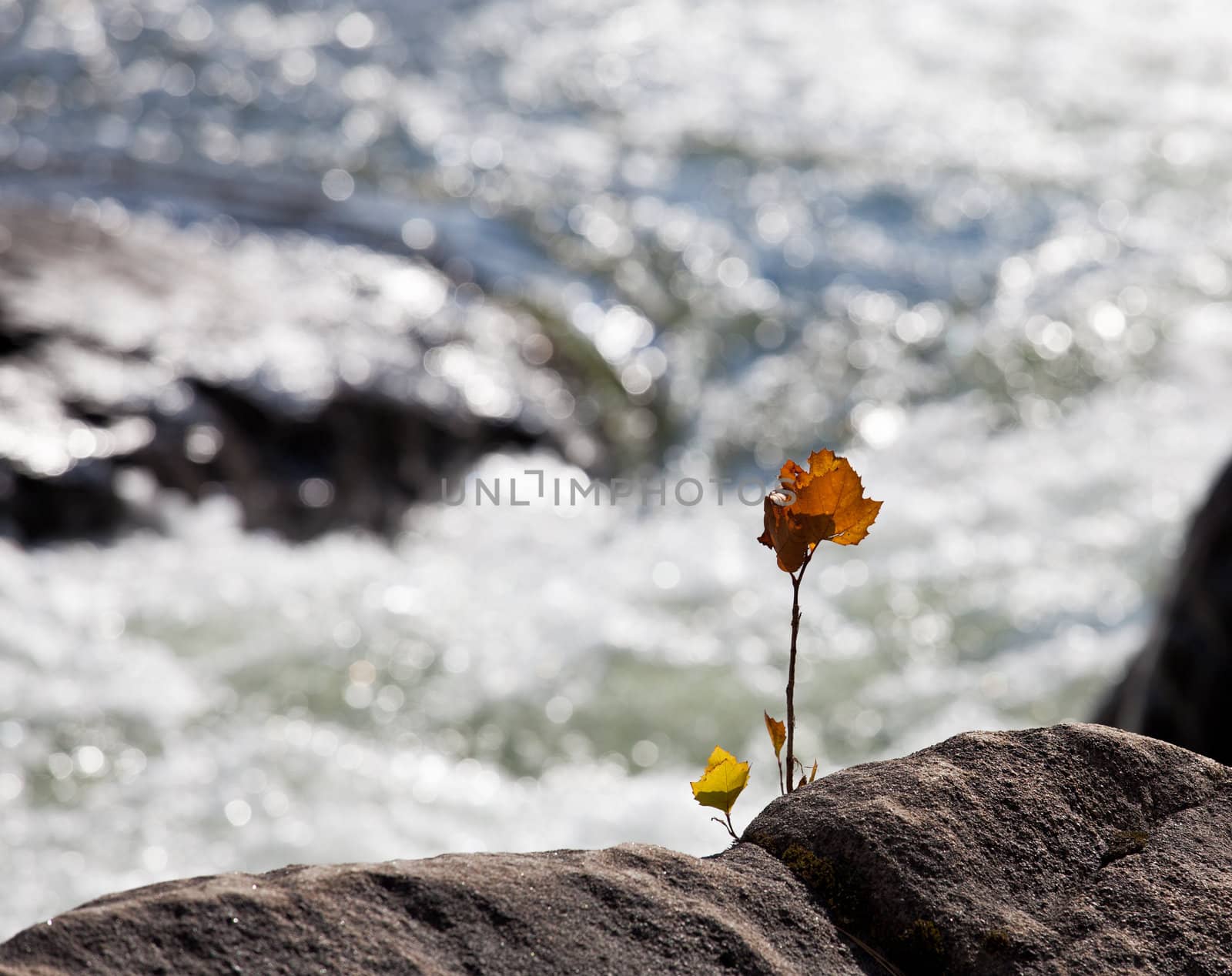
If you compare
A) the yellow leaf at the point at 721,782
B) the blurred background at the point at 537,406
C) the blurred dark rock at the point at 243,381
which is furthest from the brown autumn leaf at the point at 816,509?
the blurred dark rock at the point at 243,381

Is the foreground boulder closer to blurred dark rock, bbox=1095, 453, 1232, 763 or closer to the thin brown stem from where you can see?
the thin brown stem

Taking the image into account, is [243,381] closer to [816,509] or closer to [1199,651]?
[1199,651]

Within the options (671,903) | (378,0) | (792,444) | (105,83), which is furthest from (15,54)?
(671,903)

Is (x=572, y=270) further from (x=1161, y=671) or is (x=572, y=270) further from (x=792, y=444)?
(x=1161, y=671)

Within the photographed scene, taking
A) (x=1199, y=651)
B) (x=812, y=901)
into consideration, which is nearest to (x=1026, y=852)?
(x=812, y=901)

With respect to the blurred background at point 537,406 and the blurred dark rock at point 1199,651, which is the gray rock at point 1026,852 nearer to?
the blurred dark rock at point 1199,651

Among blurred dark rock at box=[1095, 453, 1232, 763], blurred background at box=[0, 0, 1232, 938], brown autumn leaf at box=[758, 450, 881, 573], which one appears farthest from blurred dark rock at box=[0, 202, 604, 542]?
brown autumn leaf at box=[758, 450, 881, 573]

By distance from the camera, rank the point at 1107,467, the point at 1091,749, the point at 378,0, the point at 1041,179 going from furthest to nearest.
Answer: the point at 378,0 < the point at 1041,179 < the point at 1107,467 < the point at 1091,749
